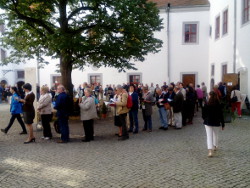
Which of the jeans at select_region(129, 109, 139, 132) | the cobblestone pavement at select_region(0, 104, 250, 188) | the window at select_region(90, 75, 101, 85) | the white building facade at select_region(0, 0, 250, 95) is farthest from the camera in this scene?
the window at select_region(90, 75, 101, 85)

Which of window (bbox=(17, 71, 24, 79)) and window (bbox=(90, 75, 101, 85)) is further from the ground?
window (bbox=(17, 71, 24, 79))

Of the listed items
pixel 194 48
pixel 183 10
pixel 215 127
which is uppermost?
pixel 183 10

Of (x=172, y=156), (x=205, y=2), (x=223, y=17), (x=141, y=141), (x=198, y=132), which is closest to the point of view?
(x=172, y=156)

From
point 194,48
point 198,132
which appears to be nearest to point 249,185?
point 198,132

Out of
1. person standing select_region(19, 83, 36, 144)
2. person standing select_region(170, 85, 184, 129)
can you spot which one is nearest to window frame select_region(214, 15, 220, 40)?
person standing select_region(170, 85, 184, 129)

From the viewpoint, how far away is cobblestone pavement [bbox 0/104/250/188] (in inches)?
203

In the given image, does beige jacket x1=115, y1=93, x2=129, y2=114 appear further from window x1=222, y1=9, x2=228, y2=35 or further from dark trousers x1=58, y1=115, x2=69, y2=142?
window x1=222, y1=9, x2=228, y2=35

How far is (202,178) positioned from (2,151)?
Answer: 5.47 m

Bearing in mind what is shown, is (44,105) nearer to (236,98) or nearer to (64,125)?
(64,125)

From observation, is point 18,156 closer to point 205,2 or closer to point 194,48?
point 194,48

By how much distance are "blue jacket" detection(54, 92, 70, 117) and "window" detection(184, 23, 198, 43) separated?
19719 mm

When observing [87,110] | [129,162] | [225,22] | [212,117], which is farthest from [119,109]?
[225,22]

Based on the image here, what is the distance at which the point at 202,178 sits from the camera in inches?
206

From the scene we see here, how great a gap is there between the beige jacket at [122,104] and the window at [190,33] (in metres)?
18.6
